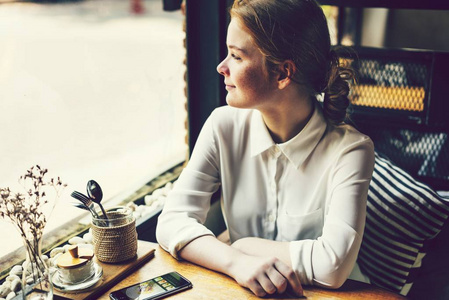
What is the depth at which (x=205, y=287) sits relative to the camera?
1282mm

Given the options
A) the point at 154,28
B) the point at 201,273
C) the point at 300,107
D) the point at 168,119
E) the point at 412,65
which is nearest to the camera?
the point at 201,273

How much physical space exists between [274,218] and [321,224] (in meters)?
0.16

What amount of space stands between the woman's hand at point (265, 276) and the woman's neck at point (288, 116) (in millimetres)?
497

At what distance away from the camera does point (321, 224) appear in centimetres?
165

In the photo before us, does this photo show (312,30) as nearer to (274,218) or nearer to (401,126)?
(274,218)

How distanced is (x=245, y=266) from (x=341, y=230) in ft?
1.01

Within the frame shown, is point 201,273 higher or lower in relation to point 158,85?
lower

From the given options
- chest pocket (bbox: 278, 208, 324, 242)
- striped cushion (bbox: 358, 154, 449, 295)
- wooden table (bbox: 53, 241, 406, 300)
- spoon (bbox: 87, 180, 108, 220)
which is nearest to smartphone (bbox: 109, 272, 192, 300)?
wooden table (bbox: 53, 241, 406, 300)

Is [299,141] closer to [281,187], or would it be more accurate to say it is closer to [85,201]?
[281,187]

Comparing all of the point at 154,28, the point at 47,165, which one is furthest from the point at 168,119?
the point at 47,165

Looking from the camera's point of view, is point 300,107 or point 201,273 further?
point 300,107

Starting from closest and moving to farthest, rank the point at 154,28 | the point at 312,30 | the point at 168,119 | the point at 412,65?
the point at 312,30, the point at 412,65, the point at 154,28, the point at 168,119

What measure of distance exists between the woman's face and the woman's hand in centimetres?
50

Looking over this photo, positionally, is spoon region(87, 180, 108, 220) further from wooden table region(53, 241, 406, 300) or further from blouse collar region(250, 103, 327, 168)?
blouse collar region(250, 103, 327, 168)
